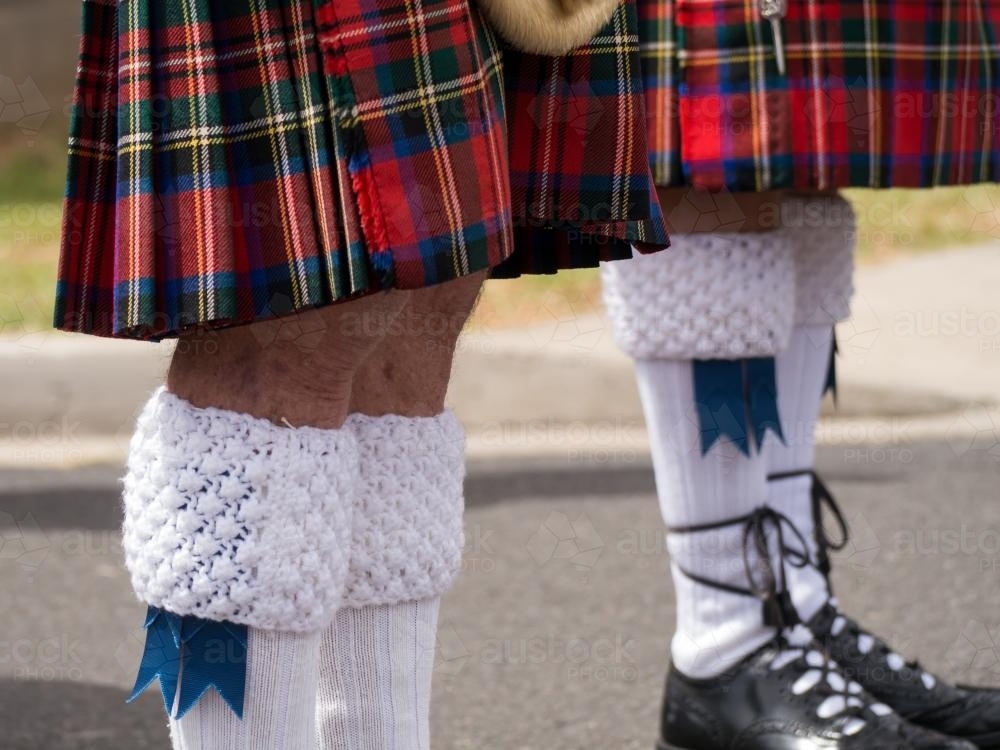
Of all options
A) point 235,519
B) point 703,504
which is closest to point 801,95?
point 703,504

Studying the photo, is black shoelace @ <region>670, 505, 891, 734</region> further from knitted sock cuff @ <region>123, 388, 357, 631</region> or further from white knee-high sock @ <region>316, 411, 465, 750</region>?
knitted sock cuff @ <region>123, 388, 357, 631</region>

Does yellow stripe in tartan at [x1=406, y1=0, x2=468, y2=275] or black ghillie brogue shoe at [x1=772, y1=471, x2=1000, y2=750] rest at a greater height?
yellow stripe in tartan at [x1=406, y1=0, x2=468, y2=275]

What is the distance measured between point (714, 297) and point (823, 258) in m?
0.22

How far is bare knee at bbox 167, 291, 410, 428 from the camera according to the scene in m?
0.93

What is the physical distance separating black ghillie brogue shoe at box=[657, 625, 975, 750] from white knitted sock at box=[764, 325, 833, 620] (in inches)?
4.0

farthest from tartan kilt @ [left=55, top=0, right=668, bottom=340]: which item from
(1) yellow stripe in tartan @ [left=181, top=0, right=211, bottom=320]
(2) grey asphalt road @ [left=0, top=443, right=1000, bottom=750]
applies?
(2) grey asphalt road @ [left=0, top=443, right=1000, bottom=750]

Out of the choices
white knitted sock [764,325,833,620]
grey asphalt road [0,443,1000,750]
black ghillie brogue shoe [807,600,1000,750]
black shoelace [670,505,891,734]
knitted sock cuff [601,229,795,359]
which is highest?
knitted sock cuff [601,229,795,359]

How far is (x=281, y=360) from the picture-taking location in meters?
0.93

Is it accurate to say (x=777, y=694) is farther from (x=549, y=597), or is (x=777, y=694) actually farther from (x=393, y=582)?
(x=549, y=597)

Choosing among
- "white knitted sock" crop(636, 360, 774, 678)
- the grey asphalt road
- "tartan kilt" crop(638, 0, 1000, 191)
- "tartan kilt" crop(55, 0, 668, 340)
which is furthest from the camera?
the grey asphalt road

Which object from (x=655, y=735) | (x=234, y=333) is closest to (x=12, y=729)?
(x=655, y=735)

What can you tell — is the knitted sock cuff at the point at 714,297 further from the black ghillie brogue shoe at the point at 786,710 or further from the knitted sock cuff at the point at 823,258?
the black ghillie brogue shoe at the point at 786,710

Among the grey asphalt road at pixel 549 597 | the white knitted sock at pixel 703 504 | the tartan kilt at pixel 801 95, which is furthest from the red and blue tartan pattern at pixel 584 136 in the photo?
the grey asphalt road at pixel 549 597

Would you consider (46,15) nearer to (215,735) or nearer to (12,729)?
(12,729)
